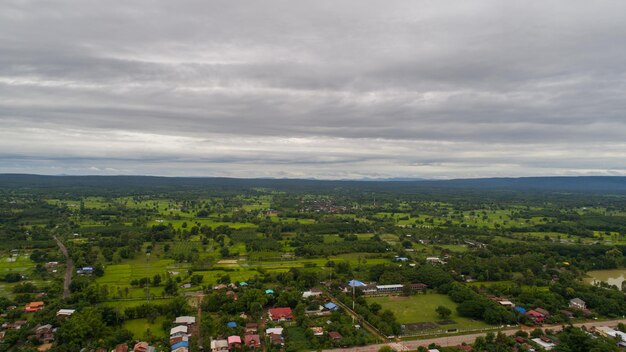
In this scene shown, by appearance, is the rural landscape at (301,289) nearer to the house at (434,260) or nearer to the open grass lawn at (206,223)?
the house at (434,260)

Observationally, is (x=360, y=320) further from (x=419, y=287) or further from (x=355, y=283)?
(x=419, y=287)

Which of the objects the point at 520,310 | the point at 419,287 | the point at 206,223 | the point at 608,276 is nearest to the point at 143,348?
the point at 419,287

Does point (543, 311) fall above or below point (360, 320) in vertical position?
above

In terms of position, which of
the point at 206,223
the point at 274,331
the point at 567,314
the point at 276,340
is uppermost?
the point at 206,223

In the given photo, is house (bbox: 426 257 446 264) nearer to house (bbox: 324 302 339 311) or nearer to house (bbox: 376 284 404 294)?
house (bbox: 376 284 404 294)

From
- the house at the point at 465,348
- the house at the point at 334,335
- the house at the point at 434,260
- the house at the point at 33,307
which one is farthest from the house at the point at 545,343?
the house at the point at 33,307

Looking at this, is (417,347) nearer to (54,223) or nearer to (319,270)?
(319,270)

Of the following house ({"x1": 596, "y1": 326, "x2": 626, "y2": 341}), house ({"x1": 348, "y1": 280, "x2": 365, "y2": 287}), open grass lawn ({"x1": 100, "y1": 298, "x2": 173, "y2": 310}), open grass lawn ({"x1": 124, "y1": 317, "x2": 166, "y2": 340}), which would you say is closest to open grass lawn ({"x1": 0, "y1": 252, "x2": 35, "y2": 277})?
open grass lawn ({"x1": 100, "y1": 298, "x2": 173, "y2": 310})
